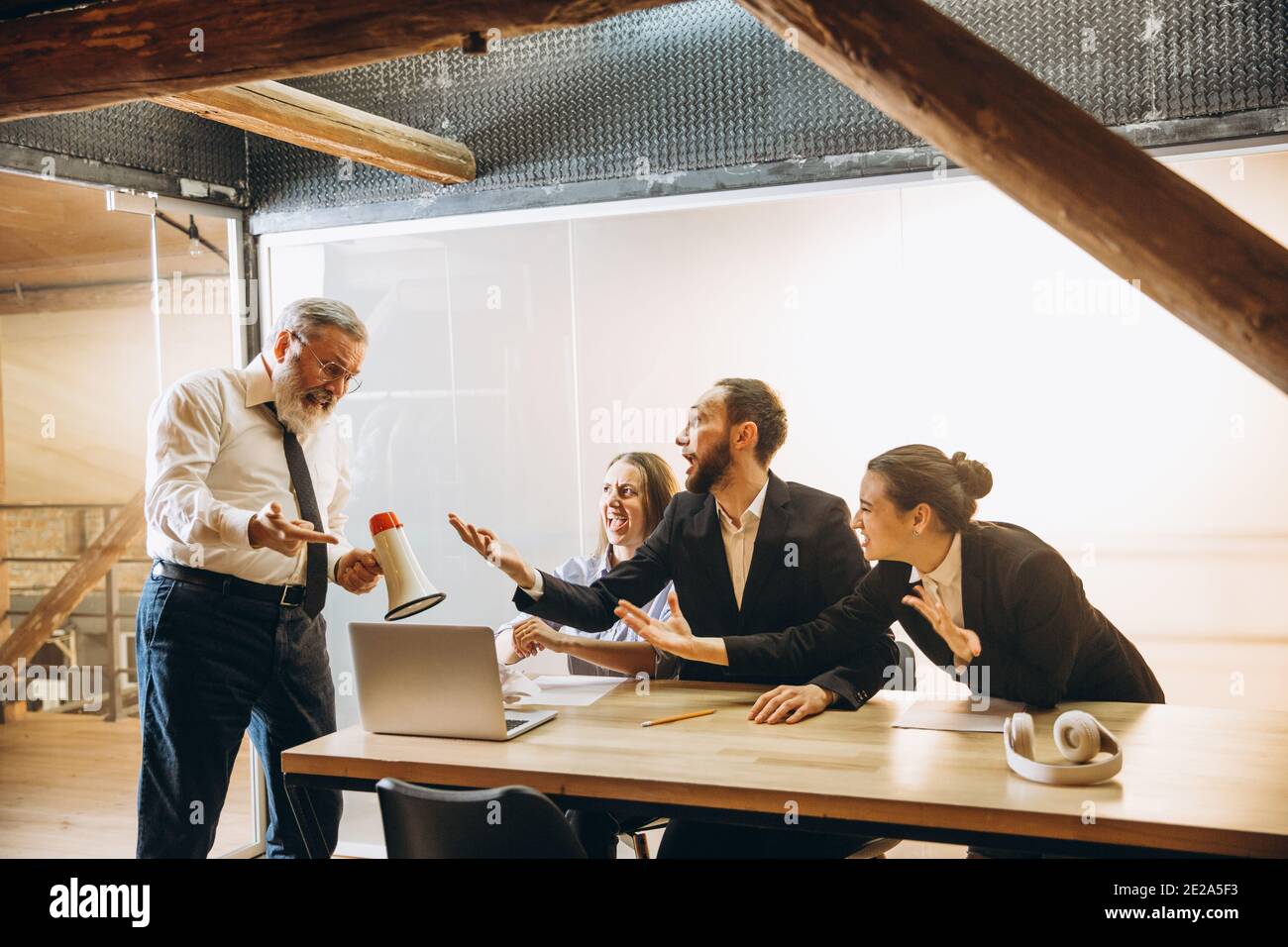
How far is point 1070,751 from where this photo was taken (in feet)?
6.84

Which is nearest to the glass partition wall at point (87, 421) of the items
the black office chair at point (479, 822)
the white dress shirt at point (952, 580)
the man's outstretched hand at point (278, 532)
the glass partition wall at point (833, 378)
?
the glass partition wall at point (833, 378)

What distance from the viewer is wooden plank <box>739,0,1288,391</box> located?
1965mm

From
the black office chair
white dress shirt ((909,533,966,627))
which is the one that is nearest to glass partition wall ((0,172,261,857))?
the black office chair

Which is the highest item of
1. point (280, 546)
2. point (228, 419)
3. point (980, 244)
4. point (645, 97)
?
point (645, 97)

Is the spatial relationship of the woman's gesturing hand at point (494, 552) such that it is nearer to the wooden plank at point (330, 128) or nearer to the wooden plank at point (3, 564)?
the wooden plank at point (330, 128)

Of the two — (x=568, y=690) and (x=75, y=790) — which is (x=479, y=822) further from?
(x=75, y=790)

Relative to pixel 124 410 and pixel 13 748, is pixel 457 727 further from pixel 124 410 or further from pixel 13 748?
pixel 124 410

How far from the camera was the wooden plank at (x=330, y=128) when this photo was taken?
10.4 feet

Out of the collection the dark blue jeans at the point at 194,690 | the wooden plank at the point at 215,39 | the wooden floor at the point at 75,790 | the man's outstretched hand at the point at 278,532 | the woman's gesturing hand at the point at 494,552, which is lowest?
the wooden floor at the point at 75,790

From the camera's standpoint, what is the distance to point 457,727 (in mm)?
2529

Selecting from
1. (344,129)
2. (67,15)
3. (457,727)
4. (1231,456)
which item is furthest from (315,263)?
(1231,456)

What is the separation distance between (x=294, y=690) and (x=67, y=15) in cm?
188

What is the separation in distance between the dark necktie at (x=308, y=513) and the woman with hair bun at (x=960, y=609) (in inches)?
44.4

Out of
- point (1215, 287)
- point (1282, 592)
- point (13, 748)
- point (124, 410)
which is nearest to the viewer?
point (1215, 287)
